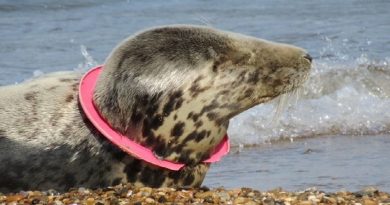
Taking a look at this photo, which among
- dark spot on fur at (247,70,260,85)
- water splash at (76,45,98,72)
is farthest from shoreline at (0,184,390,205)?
water splash at (76,45,98,72)

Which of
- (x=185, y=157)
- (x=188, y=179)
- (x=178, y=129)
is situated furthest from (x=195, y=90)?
(x=188, y=179)

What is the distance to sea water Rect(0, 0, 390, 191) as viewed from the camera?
21.0 feet

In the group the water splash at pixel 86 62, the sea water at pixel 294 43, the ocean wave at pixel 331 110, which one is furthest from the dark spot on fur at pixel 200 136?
the water splash at pixel 86 62

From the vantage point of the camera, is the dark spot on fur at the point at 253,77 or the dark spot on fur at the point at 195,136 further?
the dark spot on fur at the point at 253,77

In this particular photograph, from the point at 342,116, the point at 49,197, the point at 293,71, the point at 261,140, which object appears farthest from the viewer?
the point at 342,116

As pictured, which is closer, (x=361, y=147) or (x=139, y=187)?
(x=139, y=187)

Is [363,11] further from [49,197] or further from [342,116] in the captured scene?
[49,197]

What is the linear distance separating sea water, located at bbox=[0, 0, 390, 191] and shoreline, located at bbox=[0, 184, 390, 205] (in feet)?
1.28

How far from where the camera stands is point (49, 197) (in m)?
4.46

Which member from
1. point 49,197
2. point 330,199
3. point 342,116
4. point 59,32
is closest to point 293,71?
point 330,199

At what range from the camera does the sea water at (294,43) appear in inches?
252

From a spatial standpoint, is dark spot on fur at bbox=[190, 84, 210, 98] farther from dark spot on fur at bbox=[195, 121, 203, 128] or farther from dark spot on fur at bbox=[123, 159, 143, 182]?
dark spot on fur at bbox=[123, 159, 143, 182]

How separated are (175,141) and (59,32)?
808 centimetres

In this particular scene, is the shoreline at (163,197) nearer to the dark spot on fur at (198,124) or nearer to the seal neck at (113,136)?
the seal neck at (113,136)
